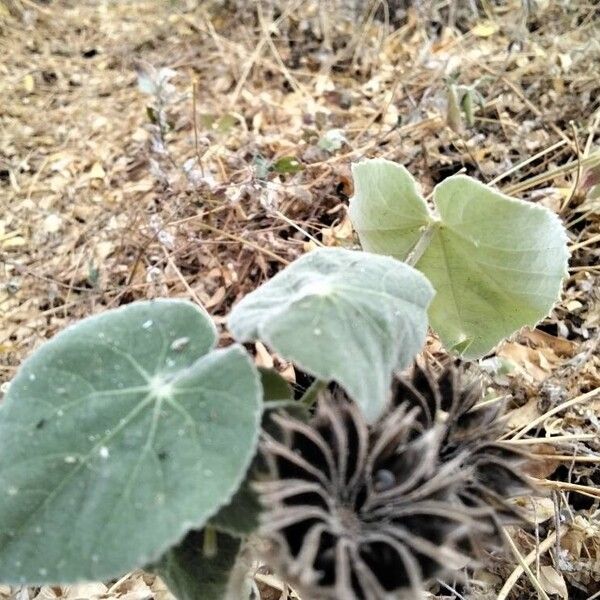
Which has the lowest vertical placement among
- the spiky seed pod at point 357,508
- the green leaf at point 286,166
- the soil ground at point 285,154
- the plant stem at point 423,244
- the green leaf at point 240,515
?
the soil ground at point 285,154

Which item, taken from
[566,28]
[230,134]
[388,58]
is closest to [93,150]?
[230,134]

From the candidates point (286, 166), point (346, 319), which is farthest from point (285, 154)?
point (346, 319)

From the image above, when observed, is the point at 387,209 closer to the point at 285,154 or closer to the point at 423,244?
the point at 423,244

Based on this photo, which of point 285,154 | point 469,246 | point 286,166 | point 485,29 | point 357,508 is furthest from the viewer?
point 485,29

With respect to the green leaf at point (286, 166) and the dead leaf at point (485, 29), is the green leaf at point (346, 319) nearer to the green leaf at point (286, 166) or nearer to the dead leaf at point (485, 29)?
the green leaf at point (286, 166)

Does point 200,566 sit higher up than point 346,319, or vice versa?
point 346,319

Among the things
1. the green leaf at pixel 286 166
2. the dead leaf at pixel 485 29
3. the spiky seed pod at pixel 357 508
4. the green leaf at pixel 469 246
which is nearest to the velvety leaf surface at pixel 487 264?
the green leaf at pixel 469 246

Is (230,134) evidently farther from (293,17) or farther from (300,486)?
(300,486)
